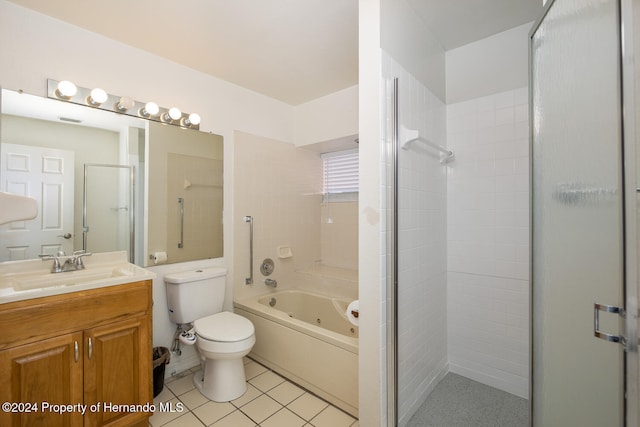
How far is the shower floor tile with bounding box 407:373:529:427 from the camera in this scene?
1.66 metres

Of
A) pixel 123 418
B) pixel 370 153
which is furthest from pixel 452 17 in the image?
pixel 123 418

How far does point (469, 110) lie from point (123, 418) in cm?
294

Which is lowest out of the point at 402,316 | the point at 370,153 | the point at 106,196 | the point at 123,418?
the point at 123,418

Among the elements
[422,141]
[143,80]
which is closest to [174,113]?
[143,80]

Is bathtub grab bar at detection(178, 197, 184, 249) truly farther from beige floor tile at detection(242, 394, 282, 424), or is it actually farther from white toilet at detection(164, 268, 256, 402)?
beige floor tile at detection(242, 394, 282, 424)

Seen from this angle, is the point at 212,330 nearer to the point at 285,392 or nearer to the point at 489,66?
the point at 285,392

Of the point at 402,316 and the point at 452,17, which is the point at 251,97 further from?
the point at 402,316

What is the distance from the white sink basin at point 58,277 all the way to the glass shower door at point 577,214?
6.30 feet

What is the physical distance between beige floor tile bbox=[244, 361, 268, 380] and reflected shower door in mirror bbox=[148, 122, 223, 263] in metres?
0.95

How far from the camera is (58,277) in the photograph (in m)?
1.59

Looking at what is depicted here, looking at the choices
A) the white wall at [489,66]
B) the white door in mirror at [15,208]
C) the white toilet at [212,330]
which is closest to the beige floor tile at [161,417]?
the white toilet at [212,330]

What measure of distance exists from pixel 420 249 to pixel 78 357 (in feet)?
6.33

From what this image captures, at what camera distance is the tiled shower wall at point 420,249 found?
1.61m

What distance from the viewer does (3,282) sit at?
4.78 feet
